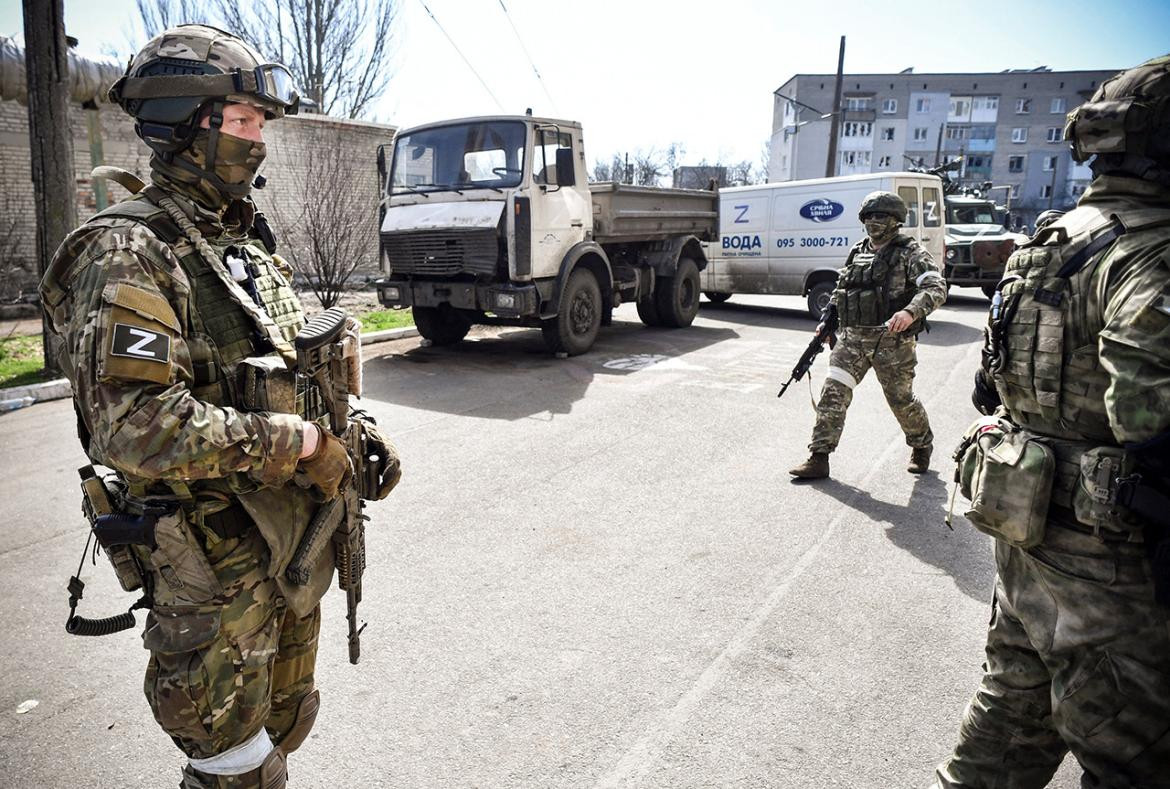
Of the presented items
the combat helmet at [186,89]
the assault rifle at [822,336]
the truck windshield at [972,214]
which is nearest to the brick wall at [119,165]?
the assault rifle at [822,336]

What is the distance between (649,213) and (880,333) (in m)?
5.99

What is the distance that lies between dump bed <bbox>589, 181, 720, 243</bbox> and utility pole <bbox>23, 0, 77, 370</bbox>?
535 centimetres

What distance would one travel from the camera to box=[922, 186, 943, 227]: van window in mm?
11477

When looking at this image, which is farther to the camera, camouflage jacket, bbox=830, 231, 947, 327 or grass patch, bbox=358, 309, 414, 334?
grass patch, bbox=358, 309, 414, 334

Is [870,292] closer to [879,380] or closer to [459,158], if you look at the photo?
[879,380]

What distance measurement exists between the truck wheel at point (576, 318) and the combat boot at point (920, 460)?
4395mm

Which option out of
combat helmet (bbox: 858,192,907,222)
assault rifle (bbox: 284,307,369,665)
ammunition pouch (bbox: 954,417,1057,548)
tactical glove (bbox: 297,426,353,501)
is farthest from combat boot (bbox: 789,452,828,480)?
tactical glove (bbox: 297,426,353,501)

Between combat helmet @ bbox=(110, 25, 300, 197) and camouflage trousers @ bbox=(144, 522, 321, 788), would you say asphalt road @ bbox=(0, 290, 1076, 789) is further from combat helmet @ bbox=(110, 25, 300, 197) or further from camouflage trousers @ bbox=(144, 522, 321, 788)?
combat helmet @ bbox=(110, 25, 300, 197)

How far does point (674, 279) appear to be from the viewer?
425 inches

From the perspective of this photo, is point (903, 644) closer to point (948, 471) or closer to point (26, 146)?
point (948, 471)

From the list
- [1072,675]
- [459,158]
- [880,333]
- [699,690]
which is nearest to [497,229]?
[459,158]

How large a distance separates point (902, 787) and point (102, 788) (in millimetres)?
2256

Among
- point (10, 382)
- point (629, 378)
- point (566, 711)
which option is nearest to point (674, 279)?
point (629, 378)

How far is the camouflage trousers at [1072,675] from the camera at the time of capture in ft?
5.25
